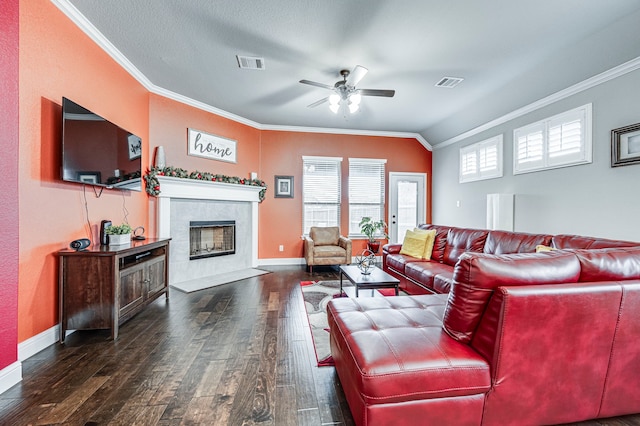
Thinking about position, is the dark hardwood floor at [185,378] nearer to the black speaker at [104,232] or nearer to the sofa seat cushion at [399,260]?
the black speaker at [104,232]

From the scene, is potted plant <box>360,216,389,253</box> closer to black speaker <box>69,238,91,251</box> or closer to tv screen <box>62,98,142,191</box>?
tv screen <box>62,98,142,191</box>

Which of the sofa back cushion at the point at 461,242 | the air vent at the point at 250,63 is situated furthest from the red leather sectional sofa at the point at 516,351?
the air vent at the point at 250,63

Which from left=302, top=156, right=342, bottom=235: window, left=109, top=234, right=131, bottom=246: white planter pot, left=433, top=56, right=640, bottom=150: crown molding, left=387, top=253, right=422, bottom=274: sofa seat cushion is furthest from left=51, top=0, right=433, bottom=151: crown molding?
left=387, top=253, right=422, bottom=274: sofa seat cushion

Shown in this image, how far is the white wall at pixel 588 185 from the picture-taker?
2.90 metres

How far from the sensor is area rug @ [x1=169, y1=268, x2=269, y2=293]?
403 centimetres

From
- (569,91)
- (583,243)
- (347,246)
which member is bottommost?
(347,246)

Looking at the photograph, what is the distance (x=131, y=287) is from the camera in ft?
8.84

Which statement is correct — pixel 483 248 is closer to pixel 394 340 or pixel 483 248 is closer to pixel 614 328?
pixel 614 328

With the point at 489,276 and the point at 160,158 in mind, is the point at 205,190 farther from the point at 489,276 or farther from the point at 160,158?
the point at 489,276

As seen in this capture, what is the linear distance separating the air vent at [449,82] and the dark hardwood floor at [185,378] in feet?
11.7

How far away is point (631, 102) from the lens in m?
2.87

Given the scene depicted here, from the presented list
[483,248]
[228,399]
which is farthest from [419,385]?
[483,248]

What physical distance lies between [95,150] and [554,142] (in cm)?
534

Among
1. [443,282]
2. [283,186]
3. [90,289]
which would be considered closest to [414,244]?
[443,282]
